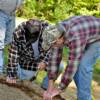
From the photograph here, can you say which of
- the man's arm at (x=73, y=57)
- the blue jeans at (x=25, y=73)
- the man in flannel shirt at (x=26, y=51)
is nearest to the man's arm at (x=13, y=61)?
the man in flannel shirt at (x=26, y=51)

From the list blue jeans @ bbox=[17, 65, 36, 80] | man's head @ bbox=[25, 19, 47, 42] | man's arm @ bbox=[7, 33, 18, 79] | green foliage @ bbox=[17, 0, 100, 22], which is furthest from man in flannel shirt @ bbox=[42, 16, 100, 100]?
→ green foliage @ bbox=[17, 0, 100, 22]

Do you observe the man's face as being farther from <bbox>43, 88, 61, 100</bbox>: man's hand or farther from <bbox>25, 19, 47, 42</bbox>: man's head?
<bbox>25, 19, 47, 42</bbox>: man's head

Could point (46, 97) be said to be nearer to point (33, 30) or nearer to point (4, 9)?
point (33, 30)

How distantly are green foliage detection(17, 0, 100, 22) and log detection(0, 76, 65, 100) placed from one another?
8987mm

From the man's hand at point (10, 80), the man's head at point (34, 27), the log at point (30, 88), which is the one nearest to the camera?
the log at point (30, 88)

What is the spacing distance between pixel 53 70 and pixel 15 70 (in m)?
0.92

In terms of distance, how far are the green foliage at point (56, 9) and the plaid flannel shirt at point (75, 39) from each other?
9761 millimetres

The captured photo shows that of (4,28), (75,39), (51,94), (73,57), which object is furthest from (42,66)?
(75,39)

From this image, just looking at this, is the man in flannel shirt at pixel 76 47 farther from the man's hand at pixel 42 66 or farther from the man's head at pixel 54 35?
the man's hand at pixel 42 66

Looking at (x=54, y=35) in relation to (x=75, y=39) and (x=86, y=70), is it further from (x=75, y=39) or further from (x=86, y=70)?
(x=86, y=70)

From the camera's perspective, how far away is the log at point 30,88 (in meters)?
5.72

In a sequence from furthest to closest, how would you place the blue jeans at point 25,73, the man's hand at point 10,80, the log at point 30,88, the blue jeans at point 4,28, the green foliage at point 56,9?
the green foliage at point 56,9 → the blue jeans at point 4,28 → the blue jeans at point 25,73 → the man's hand at point 10,80 → the log at point 30,88

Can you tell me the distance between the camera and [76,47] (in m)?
4.89

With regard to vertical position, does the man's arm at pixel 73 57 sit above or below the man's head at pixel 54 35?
below
